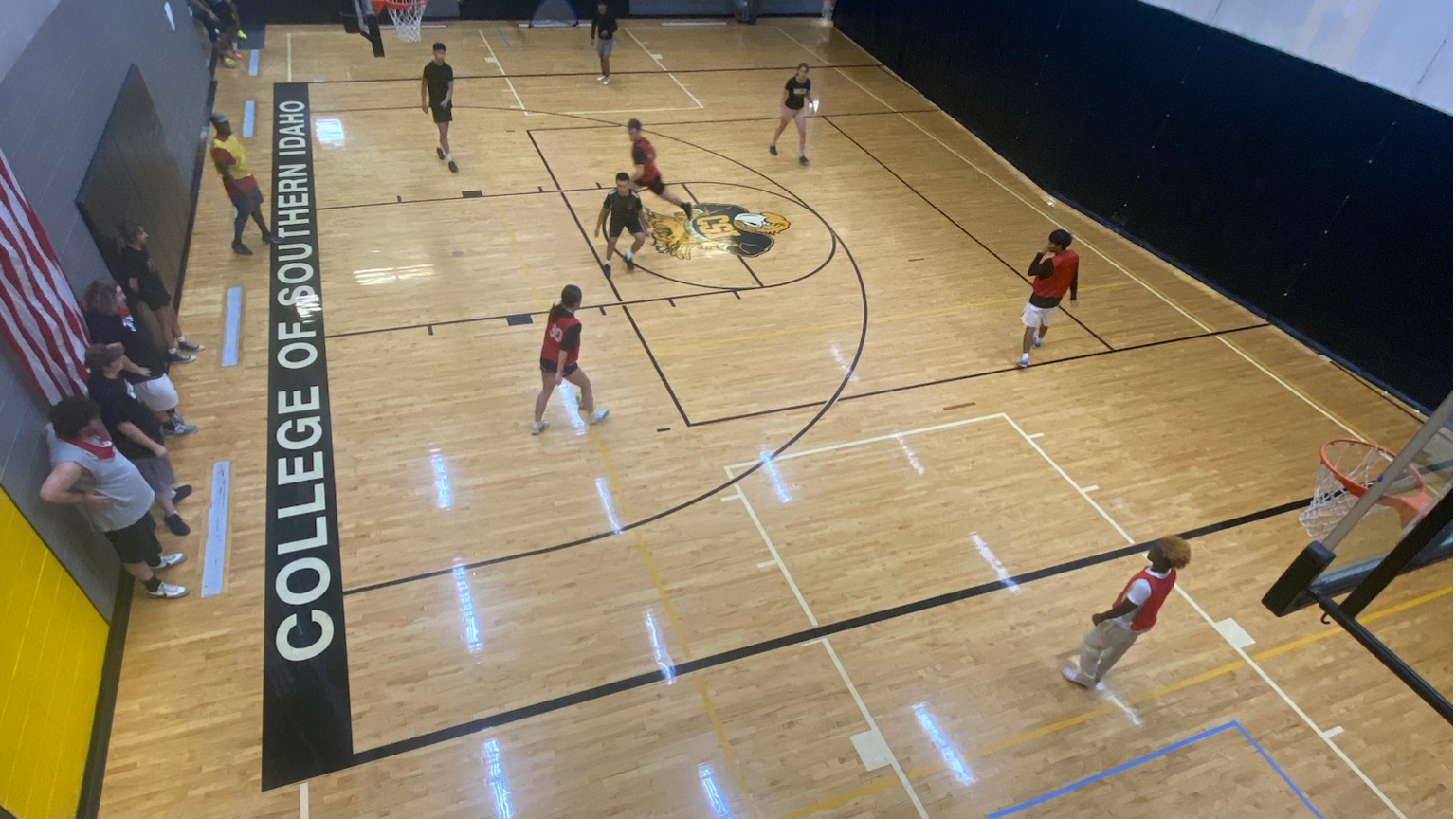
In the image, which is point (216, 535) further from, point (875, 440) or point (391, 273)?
point (875, 440)

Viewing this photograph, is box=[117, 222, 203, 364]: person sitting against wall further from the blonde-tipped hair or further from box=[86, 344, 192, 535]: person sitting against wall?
the blonde-tipped hair

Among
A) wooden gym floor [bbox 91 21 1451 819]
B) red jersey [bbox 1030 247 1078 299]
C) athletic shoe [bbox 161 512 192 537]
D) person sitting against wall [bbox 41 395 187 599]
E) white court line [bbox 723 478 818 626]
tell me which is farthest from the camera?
red jersey [bbox 1030 247 1078 299]

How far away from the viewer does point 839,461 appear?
24.4 feet

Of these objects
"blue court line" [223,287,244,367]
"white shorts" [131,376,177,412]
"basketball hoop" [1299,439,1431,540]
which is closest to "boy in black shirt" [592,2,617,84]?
"blue court line" [223,287,244,367]

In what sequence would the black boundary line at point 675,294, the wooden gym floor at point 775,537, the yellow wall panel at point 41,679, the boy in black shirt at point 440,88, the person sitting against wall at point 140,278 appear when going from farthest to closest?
1. the boy in black shirt at point 440,88
2. the black boundary line at point 675,294
3. the person sitting against wall at point 140,278
4. the wooden gym floor at point 775,537
5. the yellow wall panel at point 41,679

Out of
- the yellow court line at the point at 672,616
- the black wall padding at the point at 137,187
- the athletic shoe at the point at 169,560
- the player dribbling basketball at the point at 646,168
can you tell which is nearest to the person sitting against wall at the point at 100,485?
the athletic shoe at the point at 169,560

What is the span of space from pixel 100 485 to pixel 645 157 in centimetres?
726

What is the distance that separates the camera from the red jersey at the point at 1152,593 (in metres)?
4.91

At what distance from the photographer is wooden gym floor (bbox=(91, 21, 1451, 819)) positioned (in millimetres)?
5059

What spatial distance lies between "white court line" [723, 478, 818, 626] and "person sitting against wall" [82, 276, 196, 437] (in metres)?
4.62

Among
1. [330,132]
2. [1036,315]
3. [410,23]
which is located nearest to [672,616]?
[1036,315]

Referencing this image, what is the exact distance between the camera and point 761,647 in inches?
227

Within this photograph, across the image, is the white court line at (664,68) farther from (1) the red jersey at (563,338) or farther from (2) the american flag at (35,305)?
(2) the american flag at (35,305)

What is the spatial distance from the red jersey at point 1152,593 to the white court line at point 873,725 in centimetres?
180
